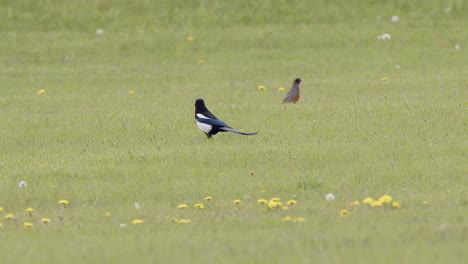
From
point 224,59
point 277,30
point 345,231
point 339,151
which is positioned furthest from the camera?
point 277,30

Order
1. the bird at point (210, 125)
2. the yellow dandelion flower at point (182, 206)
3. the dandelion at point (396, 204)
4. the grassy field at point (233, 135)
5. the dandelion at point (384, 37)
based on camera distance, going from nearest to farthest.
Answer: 1. the grassy field at point (233, 135)
2. the dandelion at point (396, 204)
3. the yellow dandelion flower at point (182, 206)
4. the bird at point (210, 125)
5. the dandelion at point (384, 37)

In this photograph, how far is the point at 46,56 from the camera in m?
24.0

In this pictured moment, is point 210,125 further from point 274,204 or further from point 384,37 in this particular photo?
point 384,37

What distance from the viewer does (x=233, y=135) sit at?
13.2 metres

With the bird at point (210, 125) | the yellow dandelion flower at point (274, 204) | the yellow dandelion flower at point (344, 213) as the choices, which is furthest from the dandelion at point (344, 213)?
A: the bird at point (210, 125)

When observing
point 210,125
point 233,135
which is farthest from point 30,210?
point 233,135

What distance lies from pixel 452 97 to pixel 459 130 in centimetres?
350

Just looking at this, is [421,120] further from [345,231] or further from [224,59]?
[224,59]

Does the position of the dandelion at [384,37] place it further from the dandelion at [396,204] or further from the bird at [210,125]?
the dandelion at [396,204]

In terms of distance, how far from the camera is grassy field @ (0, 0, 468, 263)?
7.60m

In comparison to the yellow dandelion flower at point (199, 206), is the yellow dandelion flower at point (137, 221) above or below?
above

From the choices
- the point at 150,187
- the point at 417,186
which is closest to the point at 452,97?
the point at 417,186

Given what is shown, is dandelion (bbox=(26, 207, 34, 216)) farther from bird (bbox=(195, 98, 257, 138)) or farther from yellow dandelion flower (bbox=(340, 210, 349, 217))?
bird (bbox=(195, 98, 257, 138))

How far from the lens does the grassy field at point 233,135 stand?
24.9 feet
